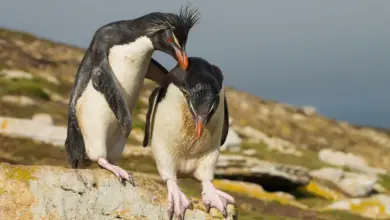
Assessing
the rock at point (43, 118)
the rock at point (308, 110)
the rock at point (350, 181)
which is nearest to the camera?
the rock at point (43, 118)

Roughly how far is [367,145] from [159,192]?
2427 inches

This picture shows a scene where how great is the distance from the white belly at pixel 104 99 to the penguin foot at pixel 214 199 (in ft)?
5.21

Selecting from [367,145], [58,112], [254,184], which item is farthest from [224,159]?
[367,145]

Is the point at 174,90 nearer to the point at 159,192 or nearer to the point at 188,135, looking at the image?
the point at 188,135

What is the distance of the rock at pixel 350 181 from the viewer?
112 feet

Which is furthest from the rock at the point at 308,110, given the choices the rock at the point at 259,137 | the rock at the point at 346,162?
the rock at the point at 346,162

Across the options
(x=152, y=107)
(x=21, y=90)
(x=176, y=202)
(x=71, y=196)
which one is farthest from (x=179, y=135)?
(x=21, y=90)

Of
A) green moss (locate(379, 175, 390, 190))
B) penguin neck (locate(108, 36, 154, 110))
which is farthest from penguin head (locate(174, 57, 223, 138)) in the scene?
green moss (locate(379, 175, 390, 190))

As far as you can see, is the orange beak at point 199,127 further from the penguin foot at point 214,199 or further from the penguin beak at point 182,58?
the penguin foot at point 214,199

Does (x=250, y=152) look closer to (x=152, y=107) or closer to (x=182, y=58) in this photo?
(x=152, y=107)

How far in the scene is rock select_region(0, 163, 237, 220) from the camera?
7969 mm

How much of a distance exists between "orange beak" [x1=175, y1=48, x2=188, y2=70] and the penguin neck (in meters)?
0.54

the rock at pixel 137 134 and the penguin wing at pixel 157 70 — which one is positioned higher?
the penguin wing at pixel 157 70

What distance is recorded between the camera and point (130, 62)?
904 cm
